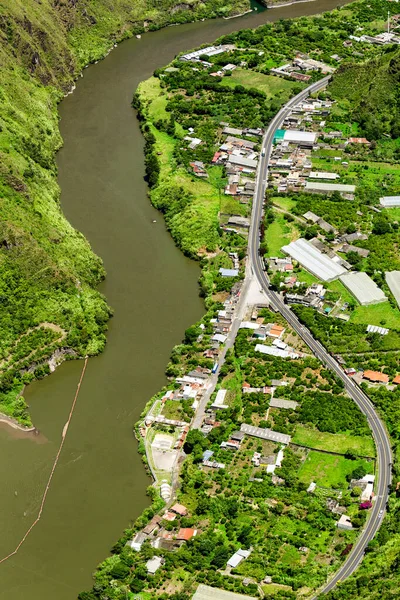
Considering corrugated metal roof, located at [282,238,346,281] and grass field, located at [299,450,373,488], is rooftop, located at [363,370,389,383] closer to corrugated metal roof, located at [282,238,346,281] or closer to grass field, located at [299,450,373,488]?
grass field, located at [299,450,373,488]

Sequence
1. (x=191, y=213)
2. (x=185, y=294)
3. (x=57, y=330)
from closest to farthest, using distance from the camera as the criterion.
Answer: (x=57, y=330) < (x=185, y=294) < (x=191, y=213)

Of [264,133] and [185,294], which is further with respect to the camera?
[264,133]

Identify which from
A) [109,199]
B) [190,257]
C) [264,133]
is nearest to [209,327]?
[190,257]

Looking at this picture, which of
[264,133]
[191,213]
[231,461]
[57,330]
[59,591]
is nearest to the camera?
[59,591]

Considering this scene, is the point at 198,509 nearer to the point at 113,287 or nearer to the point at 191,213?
the point at 113,287

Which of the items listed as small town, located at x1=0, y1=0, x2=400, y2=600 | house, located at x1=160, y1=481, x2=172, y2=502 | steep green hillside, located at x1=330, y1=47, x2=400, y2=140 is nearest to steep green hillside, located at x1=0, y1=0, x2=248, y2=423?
small town, located at x1=0, y1=0, x2=400, y2=600

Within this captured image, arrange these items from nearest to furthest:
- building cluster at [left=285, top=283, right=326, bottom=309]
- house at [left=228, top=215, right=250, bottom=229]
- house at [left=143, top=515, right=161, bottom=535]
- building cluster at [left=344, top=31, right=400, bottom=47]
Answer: house at [left=143, top=515, right=161, bottom=535], building cluster at [left=285, top=283, right=326, bottom=309], house at [left=228, top=215, right=250, bottom=229], building cluster at [left=344, top=31, right=400, bottom=47]

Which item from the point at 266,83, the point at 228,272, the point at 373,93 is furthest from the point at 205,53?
the point at 228,272

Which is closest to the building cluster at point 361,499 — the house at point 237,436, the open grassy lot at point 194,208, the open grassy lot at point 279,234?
the house at point 237,436
